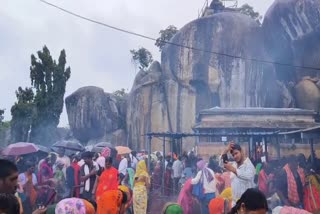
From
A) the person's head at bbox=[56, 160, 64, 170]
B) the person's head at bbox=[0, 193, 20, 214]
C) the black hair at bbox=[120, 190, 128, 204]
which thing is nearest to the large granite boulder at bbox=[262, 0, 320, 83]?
the person's head at bbox=[56, 160, 64, 170]

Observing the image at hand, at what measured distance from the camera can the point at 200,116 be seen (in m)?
21.3

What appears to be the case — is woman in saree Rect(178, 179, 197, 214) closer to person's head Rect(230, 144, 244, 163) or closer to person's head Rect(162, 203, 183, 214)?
person's head Rect(230, 144, 244, 163)

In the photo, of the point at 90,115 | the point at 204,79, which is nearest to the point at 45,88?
the point at 90,115

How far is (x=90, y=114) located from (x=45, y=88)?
5.59 metres

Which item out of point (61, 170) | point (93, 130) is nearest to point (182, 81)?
point (93, 130)

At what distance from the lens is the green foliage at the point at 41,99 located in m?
27.1

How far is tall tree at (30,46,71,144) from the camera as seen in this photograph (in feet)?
89.6

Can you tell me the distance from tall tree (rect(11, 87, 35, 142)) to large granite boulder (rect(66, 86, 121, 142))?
17.3 ft

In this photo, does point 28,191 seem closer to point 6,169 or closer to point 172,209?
point 172,209

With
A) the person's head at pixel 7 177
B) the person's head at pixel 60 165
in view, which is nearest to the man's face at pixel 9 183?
the person's head at pixel 7 177

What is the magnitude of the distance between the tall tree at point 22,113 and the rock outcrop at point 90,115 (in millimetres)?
5266

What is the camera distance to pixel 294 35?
27.0 m

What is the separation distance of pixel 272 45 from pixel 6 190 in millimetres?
28071

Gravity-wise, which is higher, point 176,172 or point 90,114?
point 90,114
